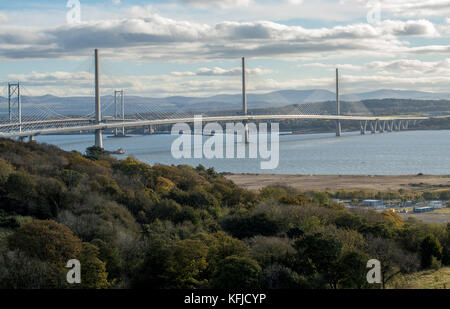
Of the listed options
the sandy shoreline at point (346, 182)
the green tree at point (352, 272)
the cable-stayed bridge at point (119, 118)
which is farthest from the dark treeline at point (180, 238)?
the cable-stayed bridge at point (119, 118)

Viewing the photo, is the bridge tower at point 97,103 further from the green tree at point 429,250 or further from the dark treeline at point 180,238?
the green tree at point 429,250

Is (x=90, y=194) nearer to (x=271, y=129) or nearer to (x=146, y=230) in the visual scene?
(x=146, y=230)

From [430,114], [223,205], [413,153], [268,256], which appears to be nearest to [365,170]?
[413,153]

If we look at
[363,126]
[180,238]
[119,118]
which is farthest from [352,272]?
[363,126]

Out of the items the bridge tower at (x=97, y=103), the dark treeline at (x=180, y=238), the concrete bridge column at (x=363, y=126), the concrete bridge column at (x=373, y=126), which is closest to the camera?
the dark treeline at (x=180, y=238)

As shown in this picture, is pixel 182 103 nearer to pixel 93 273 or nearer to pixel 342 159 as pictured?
pixel 342 159

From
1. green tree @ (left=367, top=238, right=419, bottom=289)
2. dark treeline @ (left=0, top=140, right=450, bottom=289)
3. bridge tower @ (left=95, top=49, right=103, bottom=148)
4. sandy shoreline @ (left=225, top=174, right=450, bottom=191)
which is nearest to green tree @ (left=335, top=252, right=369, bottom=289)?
dark treeline @ (left=0, top=140, right=450, bottom=289)
